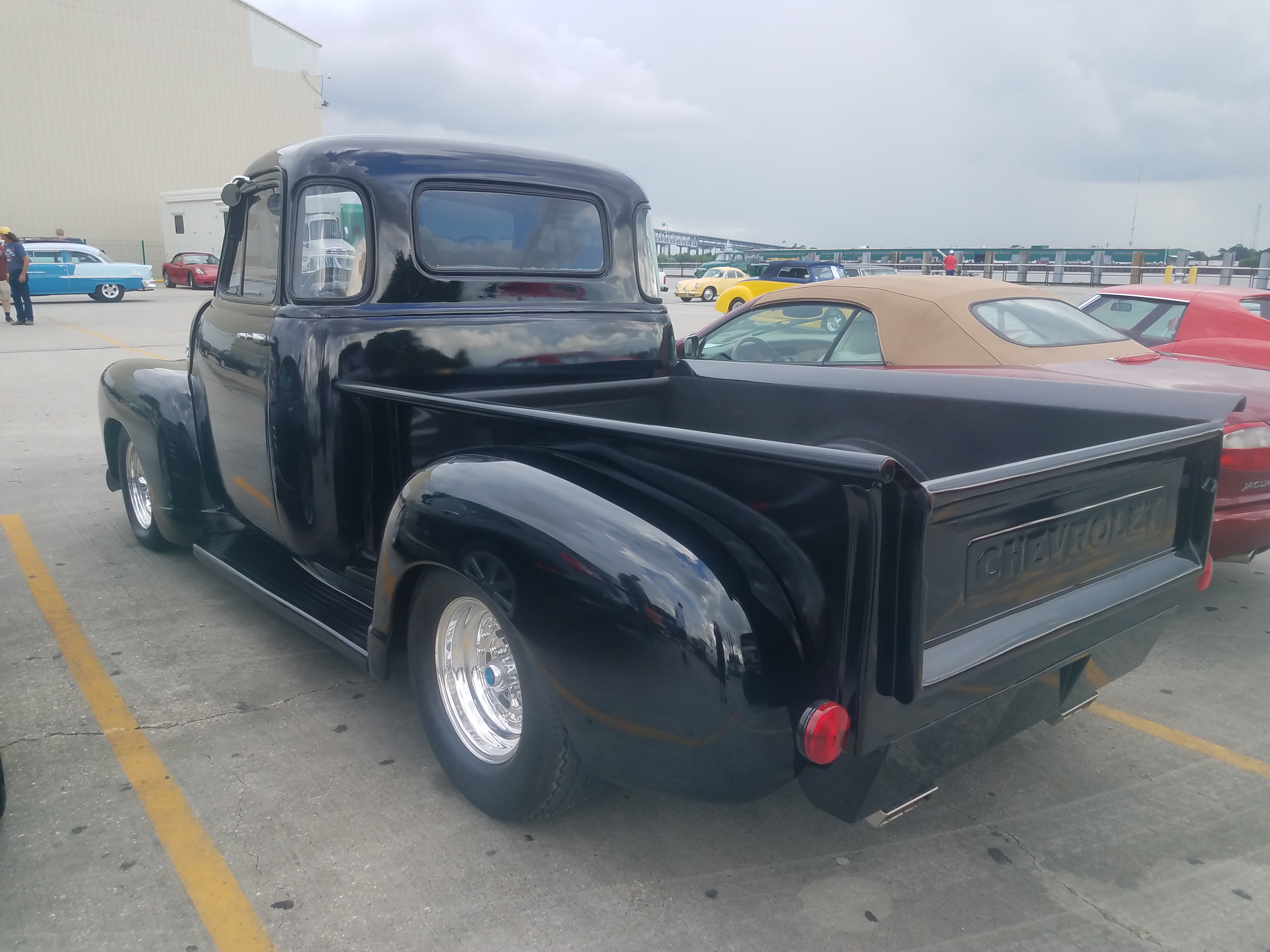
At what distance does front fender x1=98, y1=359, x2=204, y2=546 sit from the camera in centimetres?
425

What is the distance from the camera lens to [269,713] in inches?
132

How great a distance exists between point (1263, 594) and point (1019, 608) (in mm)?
3321

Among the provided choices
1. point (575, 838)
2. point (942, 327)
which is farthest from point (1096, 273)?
point (575, 838)

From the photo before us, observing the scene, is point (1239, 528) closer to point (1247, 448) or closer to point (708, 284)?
point (1247, 448)

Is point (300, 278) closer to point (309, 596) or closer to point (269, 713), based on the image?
point (309, 596)

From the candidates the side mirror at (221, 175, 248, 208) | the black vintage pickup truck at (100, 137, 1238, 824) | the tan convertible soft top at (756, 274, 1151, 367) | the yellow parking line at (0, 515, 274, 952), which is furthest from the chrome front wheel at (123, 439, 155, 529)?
the tan convertible soft top at (756, 274, 1151, 367)

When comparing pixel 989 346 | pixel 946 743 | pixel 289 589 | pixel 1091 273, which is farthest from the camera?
pixel 1091 273

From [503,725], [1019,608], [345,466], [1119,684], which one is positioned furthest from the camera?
[1119,684]

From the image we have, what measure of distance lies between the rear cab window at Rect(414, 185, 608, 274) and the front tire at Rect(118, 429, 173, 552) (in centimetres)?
→ 235

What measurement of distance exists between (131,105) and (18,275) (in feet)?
73.7

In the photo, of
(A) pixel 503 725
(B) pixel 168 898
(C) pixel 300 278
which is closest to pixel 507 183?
(C) pixel 300 278

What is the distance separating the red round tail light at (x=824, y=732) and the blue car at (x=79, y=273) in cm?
2610

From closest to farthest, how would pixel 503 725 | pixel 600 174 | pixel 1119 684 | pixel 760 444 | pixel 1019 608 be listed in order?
pixel 760 444 → pixel 1019 608 → pixel 503 725 → pixel 1119 684 → pixel 600 174

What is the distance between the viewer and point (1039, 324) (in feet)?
18.5
